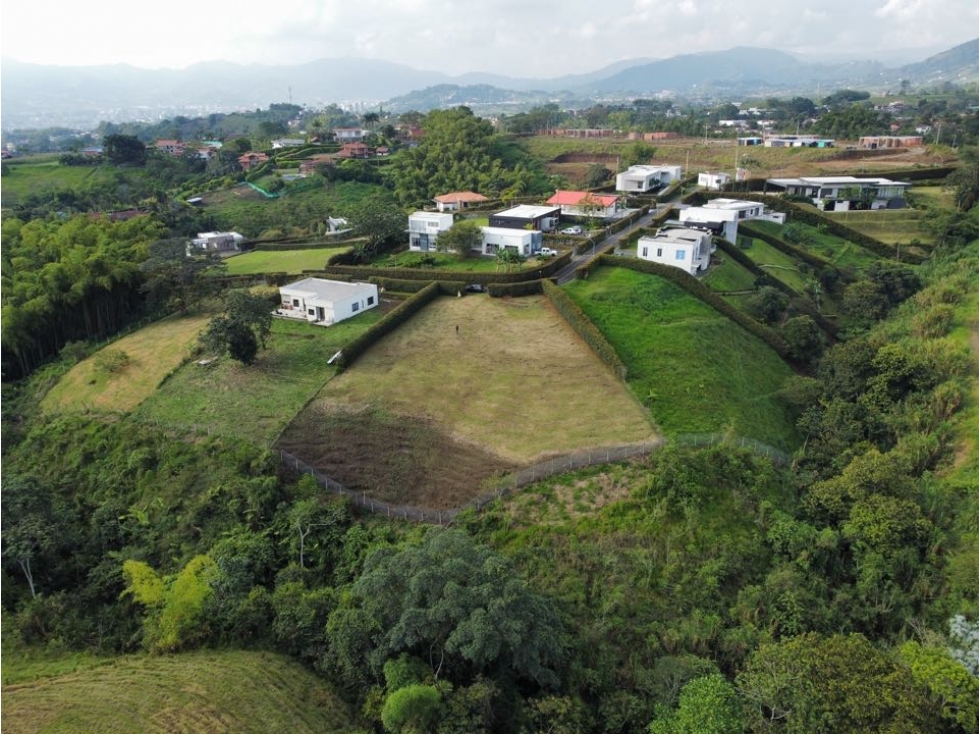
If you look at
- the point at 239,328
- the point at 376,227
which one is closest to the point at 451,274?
the point at 376,227

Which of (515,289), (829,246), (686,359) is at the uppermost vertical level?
(829,246)

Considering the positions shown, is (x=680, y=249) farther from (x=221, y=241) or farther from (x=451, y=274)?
(x=221, y=241)

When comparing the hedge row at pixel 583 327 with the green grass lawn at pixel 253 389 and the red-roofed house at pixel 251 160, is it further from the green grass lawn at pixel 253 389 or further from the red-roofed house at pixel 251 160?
the red-roofed house at pixel 251 160

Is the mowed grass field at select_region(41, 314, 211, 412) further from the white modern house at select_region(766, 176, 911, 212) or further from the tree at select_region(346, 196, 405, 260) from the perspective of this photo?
the white modern house at select_region(766, 176, 911, 212)

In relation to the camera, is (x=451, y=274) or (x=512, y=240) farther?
(x=512, y=240)

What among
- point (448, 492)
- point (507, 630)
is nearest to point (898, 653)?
point (507, 630)

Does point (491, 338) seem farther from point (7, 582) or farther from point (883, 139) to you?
point (883, 139)

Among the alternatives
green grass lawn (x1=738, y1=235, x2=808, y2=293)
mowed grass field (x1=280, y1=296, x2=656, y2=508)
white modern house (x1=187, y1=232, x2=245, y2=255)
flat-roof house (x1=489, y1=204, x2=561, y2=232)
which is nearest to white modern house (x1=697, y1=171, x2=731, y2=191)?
green grass lawn (x1=738, y1=235, x2=808, y2=293)
